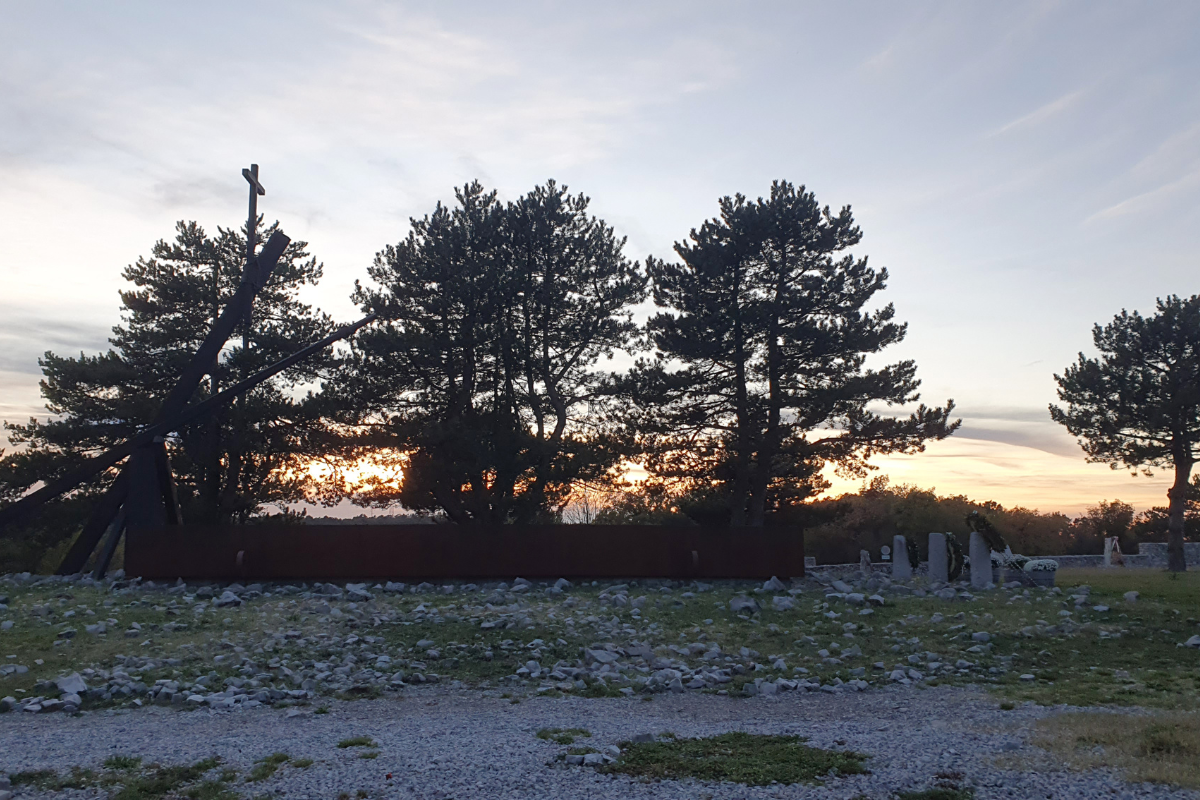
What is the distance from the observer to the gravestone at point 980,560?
24562 millimetres

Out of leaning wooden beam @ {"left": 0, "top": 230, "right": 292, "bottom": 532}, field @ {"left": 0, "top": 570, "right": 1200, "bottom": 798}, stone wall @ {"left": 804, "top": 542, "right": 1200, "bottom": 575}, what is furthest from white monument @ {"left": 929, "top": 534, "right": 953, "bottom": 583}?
leaning wooden beam @ {"left": 0, "top": 230, "right": 292, "bottom": 532}

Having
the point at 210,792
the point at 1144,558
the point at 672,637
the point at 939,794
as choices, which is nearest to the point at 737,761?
the point at 939,794

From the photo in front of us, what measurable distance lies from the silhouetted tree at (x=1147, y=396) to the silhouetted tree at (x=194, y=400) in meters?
32.0

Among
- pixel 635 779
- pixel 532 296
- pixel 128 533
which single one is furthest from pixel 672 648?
pixel 532 296

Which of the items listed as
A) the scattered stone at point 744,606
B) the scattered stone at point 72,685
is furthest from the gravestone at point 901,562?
the scattered stone at point 72,685

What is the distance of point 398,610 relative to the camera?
19.1 m

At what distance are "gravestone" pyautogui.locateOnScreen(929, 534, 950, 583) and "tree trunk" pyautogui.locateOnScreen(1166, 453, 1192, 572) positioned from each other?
47.0 ft

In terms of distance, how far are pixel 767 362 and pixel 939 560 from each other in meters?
10.1

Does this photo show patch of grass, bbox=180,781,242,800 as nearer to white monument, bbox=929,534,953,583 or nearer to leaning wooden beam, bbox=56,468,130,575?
leaning wooden beam, bbox=56,468,130,575

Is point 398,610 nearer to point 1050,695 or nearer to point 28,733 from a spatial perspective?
point 28,733

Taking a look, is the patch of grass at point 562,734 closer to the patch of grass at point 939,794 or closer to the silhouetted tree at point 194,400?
the patch of grass at point 939,794

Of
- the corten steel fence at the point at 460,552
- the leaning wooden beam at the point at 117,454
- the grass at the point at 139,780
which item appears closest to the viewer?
the grass at the point at 139,780

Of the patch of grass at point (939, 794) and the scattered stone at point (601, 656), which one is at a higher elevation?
the patch of grass at point (939, 794)

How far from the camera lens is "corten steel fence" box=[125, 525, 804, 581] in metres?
24.1
